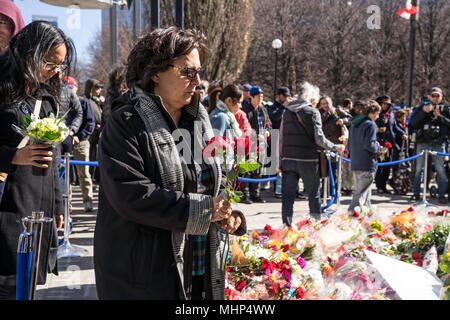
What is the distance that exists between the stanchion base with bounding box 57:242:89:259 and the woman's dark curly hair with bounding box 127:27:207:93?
3.92m

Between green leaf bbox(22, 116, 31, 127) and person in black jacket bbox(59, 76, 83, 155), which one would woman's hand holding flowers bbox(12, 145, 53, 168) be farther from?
person in black jacket bbox(59, 76, 83, 155)

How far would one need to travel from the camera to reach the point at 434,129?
9492 millimetres

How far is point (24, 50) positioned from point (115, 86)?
8.31 feet

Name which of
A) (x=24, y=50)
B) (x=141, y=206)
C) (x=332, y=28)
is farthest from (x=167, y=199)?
(x=332, y=28)

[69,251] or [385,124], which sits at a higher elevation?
[385,124]

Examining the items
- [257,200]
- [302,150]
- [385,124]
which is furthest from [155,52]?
[385,124]

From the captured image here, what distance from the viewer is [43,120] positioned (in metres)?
2.64

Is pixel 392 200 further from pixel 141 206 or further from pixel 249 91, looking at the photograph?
pixel 141 206

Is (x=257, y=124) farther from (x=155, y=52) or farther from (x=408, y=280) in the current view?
(x=155, y=52)

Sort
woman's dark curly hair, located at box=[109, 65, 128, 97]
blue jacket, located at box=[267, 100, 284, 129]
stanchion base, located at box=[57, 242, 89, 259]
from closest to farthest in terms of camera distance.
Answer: woman's dark curly hair, located at box=[109, 65, 128, 97]
stanchion base, located at box=[57, 242, 89, 259]
blue jacket, located at box=[267, 100, 284, 129]

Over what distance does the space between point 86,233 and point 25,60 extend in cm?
436

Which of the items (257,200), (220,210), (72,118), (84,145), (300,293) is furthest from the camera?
(257,200)

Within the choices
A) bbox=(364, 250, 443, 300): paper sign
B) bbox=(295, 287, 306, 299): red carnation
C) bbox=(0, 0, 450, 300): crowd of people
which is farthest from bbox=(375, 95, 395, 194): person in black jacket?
bbox=(0, 0, 450, 300): crowd of people

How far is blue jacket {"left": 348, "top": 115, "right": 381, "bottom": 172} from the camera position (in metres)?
7.40
